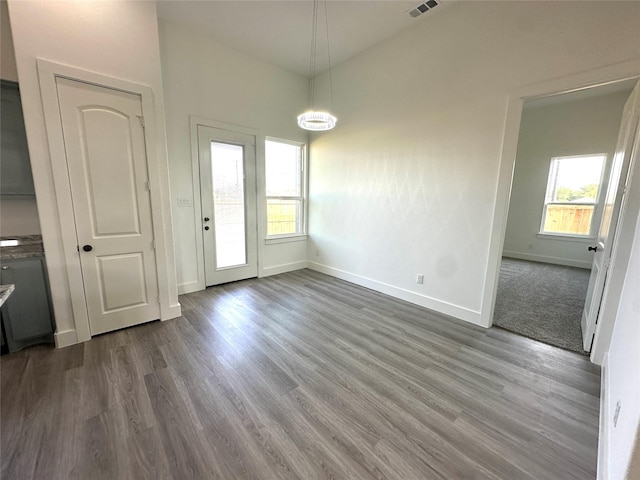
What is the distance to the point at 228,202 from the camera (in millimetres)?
3936

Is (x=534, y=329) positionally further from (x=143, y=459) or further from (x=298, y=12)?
(x=298, y=12)

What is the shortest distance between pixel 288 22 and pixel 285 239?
306cm

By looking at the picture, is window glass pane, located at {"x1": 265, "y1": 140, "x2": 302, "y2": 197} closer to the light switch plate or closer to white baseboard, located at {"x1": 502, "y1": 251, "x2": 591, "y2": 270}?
the light switch plate

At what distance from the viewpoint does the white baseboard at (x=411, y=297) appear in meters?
2.97

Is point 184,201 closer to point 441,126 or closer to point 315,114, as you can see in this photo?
point 315,114

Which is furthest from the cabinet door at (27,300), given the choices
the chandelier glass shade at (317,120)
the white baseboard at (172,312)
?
the chandelier glass shade at (317,120)

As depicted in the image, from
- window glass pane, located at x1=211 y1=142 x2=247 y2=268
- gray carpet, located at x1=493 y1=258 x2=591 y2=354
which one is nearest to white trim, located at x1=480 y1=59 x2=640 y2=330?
gray carpet, located at x1=493 y1=258 x2=591 y2=354

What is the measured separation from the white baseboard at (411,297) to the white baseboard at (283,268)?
0.49 metres

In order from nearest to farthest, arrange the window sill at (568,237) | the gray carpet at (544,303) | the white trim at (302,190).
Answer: the gray carpet at (544,303), the white trim at (302,190), the window sill at (568,237)

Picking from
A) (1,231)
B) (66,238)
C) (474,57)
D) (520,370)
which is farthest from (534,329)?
(1,231)

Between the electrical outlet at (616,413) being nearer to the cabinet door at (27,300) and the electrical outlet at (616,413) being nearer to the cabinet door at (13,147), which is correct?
the cabinet door at (27,300)

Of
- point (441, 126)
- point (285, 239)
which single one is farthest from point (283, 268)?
point (441, 126)

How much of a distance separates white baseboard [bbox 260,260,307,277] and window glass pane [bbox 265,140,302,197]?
4.21ft

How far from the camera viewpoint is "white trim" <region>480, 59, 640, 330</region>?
2021 millimetres
